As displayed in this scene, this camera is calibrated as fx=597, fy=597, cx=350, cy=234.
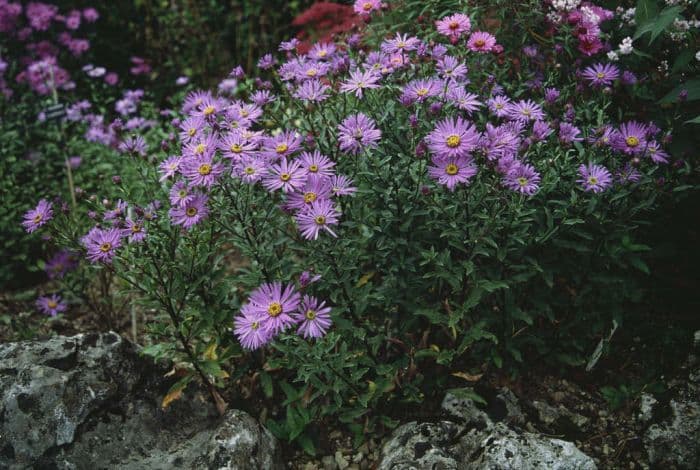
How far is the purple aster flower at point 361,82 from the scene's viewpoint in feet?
7.57

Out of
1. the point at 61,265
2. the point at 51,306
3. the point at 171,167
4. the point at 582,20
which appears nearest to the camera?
the point at 171,167

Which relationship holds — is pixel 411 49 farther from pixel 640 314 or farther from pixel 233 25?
pixel 233 25

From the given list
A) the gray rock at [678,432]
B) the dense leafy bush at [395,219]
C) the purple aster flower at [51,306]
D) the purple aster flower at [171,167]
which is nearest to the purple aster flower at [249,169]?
the dense leafy bush at [395,219]

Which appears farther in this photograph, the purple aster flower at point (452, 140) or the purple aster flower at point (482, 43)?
the purple aster flower at point (482, 43)

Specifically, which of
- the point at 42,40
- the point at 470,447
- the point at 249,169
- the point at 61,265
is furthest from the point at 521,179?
the point at 42,40

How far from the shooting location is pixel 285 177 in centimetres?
209

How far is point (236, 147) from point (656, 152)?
1628mm

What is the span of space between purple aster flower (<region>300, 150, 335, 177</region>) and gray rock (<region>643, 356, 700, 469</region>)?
5.49ft

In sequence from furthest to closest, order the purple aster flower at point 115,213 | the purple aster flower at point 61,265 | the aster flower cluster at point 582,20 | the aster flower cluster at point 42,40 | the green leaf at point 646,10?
the aster flower cluster at point 42,40, the purple aster flower at point 61,265, the aster flower cluster at point 582,20, the green leaf at point 646,10, the purple aster flower at point 115,213

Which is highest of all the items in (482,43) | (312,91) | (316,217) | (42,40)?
(42,40)

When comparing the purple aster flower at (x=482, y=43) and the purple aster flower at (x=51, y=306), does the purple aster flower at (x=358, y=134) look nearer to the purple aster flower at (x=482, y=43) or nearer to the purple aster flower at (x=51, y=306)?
the purple aster flower at (x=482, y=43)

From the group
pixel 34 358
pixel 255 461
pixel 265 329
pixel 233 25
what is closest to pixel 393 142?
pixel 265 329

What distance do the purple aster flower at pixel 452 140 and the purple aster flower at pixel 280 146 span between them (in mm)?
497

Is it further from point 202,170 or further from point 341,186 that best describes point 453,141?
point 202,170
